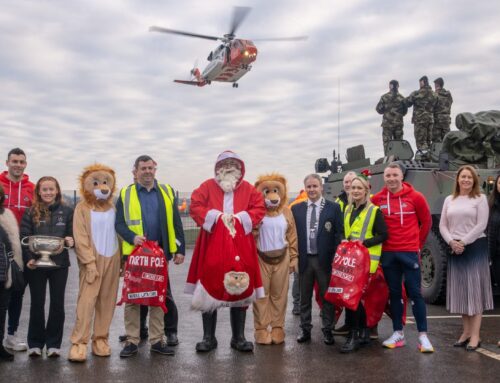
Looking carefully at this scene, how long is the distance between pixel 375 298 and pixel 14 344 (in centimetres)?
339

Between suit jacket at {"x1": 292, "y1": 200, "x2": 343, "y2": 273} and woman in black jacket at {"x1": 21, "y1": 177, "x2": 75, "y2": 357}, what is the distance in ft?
6.94

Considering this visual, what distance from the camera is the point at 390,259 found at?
5418 mm

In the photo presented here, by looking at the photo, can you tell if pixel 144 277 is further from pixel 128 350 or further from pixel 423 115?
pixel 423 115

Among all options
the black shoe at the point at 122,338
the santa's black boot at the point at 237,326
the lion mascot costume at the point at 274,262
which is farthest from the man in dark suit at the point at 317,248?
the black shoe at the point at 122,338

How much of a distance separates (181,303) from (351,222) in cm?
349

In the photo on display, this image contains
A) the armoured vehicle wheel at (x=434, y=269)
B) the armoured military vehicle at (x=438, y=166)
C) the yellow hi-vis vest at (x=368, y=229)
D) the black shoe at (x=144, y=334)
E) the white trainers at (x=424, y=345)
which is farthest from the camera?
the armoured military vehicle at (x=438, y=166)

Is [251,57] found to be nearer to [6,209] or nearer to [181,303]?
[181,303]

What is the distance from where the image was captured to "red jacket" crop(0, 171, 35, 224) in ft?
17.8

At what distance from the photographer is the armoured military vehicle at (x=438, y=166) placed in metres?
7.76

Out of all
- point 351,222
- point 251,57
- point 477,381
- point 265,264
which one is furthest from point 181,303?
point 251,57

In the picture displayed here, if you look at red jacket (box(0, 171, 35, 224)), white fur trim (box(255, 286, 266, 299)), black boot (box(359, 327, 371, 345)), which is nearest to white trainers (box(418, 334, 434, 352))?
black boot (box(359, 327, 371, 345))

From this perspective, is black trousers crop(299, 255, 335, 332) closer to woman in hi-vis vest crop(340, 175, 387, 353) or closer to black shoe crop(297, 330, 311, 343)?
black shoe crop(297, 330, 311, 343)

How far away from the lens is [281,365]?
4852 mm

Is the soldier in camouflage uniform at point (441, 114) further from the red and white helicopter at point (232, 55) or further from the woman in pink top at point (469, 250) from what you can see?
the red and white helicopter at point (232, 55)
